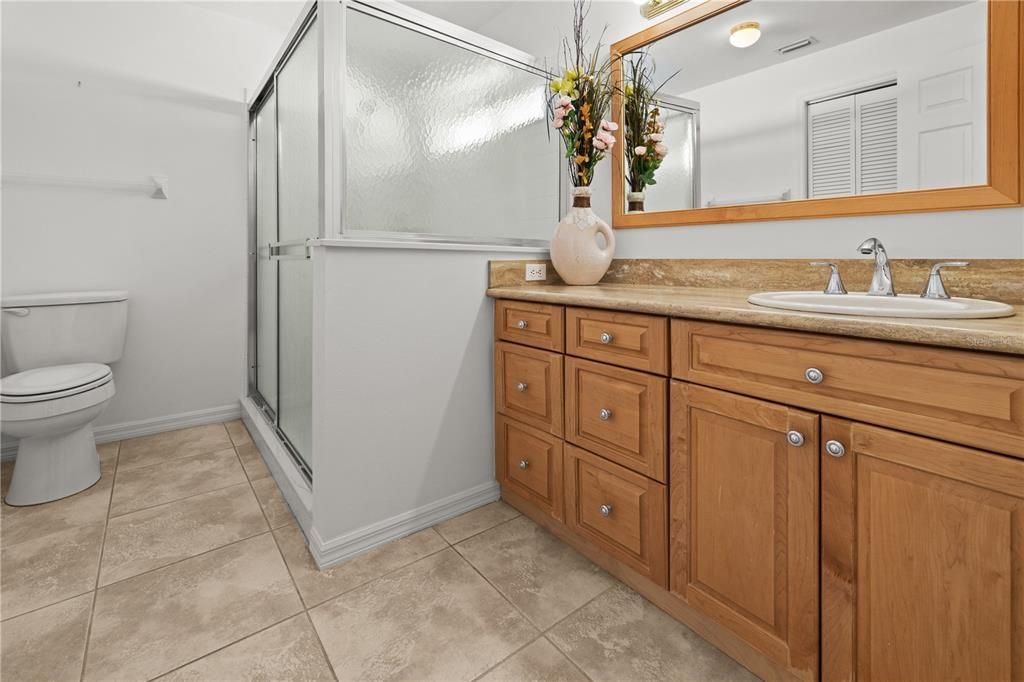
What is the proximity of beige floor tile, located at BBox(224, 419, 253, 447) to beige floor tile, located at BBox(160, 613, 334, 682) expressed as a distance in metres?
1.51

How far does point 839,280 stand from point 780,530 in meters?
0.69

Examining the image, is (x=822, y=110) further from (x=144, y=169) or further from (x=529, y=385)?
(x=144, y=169)

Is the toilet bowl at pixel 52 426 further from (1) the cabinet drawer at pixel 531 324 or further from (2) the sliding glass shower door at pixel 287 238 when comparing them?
(1) the cabinet drawer at pixel 531 324

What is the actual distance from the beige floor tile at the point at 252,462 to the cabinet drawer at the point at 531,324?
1261 mm

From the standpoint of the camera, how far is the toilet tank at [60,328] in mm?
2111

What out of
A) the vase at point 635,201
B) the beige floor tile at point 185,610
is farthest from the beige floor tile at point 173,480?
the vase at point 635,201

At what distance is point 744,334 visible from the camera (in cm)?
106

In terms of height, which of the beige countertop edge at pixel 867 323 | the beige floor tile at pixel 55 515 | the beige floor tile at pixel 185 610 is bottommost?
the beige floor tile at pixel 185 610

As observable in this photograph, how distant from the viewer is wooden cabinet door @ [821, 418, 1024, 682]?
760 millimetres

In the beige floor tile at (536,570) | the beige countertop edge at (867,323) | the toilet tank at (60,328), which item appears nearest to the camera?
the beige countertop edge at (867,323)

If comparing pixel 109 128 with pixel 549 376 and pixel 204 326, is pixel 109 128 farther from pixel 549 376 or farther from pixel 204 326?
pixel 549 376

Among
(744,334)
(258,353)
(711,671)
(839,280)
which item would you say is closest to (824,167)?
(839,280)

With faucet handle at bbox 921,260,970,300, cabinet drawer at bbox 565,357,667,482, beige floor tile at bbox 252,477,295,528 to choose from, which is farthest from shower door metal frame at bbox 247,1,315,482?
faucet handle at bbox 921,260,970,300

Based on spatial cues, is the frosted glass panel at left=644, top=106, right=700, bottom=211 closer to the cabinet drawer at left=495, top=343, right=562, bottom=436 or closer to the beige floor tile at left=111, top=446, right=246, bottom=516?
the cabinet drawer at left=495, top=343, right=562, bottom=436
